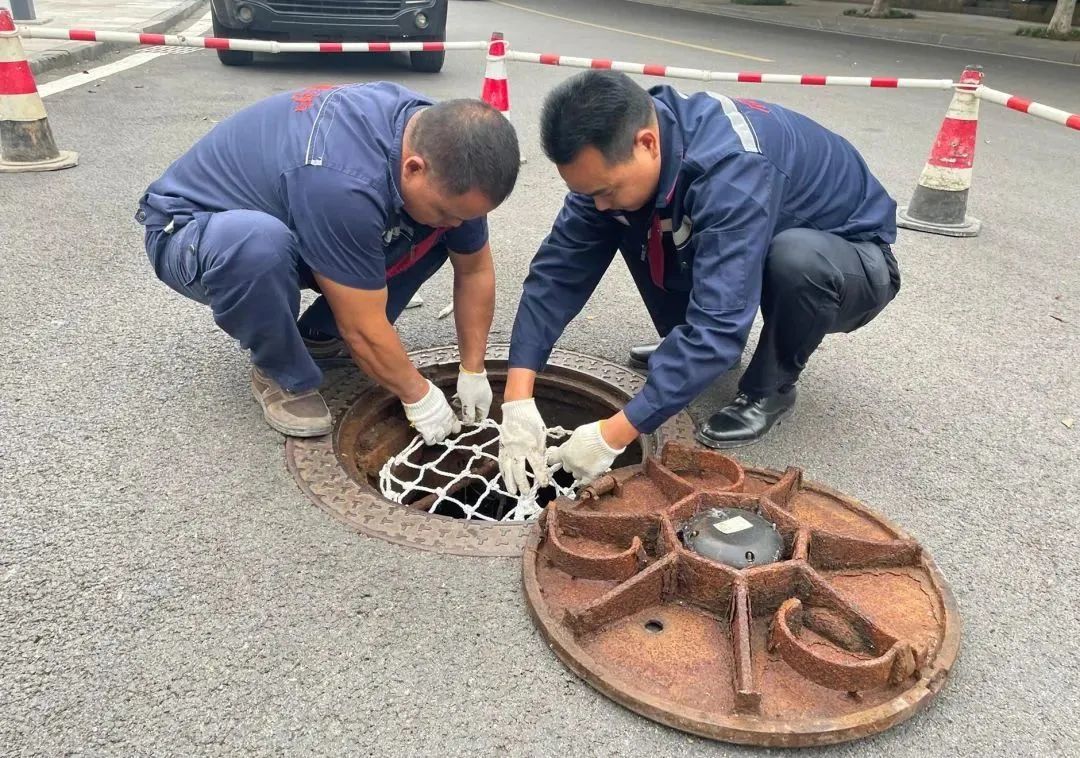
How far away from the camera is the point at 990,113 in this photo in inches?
308

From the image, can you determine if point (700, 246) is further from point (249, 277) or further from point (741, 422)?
point (249, 277)

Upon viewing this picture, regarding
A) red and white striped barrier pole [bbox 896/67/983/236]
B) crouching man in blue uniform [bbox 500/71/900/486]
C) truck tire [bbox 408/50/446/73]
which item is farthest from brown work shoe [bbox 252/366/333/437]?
truck tire [bbox 408/50/446/73]

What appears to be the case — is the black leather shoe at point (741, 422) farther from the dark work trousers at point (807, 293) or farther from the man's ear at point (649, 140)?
the man's ear at point (649, 140)

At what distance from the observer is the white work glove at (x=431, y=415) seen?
2523mm

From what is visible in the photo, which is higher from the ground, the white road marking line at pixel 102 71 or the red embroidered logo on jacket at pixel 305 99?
the red embroidered logo on jacket at pixel 305 99

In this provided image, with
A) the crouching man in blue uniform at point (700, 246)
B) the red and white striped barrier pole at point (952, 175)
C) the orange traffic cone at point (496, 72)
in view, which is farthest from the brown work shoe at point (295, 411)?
the red and white striped barrier pole at point (952, 175)

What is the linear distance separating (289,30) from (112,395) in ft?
20.4

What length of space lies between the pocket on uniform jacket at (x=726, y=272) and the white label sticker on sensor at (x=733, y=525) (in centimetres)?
52

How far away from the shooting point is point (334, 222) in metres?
2.15

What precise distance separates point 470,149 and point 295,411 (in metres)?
0.93

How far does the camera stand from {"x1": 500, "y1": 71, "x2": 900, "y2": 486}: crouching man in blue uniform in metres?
2.07

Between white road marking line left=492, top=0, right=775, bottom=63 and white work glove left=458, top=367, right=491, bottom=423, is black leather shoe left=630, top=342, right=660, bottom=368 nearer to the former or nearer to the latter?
white work glove left=458, top=367, right=491, bottom=423

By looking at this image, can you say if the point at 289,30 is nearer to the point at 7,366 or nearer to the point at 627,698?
the point at 7,366

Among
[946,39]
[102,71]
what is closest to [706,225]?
[102,71]
